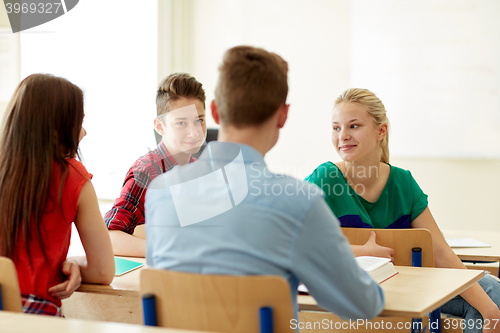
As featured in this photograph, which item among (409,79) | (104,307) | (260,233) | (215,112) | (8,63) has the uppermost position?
(8,63)

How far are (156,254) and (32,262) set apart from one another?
42cm

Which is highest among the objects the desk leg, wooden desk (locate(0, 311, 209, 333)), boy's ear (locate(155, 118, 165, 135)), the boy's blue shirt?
boy's ear (locate(155, 118, 165, 135))

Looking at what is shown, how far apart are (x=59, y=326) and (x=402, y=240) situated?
111 cm

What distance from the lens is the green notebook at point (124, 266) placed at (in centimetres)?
148

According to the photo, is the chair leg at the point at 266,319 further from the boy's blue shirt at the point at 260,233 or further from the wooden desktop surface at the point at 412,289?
the wooden desktop surface at the point at 412,289

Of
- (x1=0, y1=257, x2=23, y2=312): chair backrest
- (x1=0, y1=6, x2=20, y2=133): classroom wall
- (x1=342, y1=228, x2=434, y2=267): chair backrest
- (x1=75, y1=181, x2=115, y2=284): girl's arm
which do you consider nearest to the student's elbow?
(x1=75, y1=181, x2=115, y2=284): girl's arm

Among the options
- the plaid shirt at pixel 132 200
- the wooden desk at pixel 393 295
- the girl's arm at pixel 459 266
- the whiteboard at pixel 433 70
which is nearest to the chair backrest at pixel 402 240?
the wooden desk at pixel 393 295

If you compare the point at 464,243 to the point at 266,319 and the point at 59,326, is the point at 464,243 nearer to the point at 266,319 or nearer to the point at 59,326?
the point at 266,319

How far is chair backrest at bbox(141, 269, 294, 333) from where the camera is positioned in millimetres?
892

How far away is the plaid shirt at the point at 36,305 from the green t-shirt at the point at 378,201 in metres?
1.09

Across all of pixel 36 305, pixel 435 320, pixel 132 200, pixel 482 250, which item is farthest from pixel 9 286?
pixel 482 250

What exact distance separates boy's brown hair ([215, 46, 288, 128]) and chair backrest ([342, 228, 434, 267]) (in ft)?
2.35

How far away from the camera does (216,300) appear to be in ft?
3.04

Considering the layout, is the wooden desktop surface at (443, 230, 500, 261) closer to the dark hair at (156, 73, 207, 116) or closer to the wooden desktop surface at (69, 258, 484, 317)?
the wooden desktop surface at (69, 258, 484, 317)
